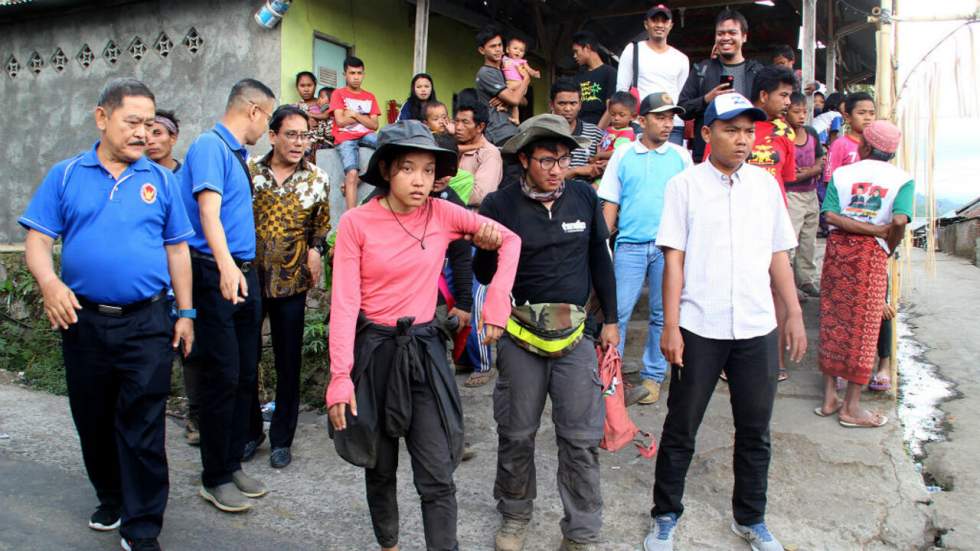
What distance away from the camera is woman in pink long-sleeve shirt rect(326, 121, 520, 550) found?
9.40 feet

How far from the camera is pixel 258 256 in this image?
407 centimetres

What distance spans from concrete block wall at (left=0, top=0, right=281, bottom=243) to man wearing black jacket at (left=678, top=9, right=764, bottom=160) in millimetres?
4912

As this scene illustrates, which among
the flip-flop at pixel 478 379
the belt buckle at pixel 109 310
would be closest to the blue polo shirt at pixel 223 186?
the belt buckle at pixel 109 310

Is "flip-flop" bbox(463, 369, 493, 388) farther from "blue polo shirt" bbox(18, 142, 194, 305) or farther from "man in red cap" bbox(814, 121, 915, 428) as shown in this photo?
"blue polo shirt" bbox(18, 142, 194, 305)

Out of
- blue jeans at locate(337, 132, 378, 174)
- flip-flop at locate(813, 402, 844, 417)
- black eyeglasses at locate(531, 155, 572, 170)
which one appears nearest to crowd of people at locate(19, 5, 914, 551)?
black eyeglasses at locate(531, 155, 572, 170)

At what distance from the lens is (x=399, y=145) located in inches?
110

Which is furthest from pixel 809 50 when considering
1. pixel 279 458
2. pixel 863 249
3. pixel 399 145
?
pixel 279 458

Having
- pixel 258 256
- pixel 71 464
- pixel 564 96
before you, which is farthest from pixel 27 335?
pixel 564 96

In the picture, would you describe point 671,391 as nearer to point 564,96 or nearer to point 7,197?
point 564,96

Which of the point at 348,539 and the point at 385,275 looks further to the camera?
the point at 348,539

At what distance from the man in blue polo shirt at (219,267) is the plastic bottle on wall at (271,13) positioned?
15.7 ft

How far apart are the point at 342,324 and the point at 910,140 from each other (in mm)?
4401

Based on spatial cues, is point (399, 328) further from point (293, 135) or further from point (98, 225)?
point (293, 135)

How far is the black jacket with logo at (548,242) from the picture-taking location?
11.0ft
